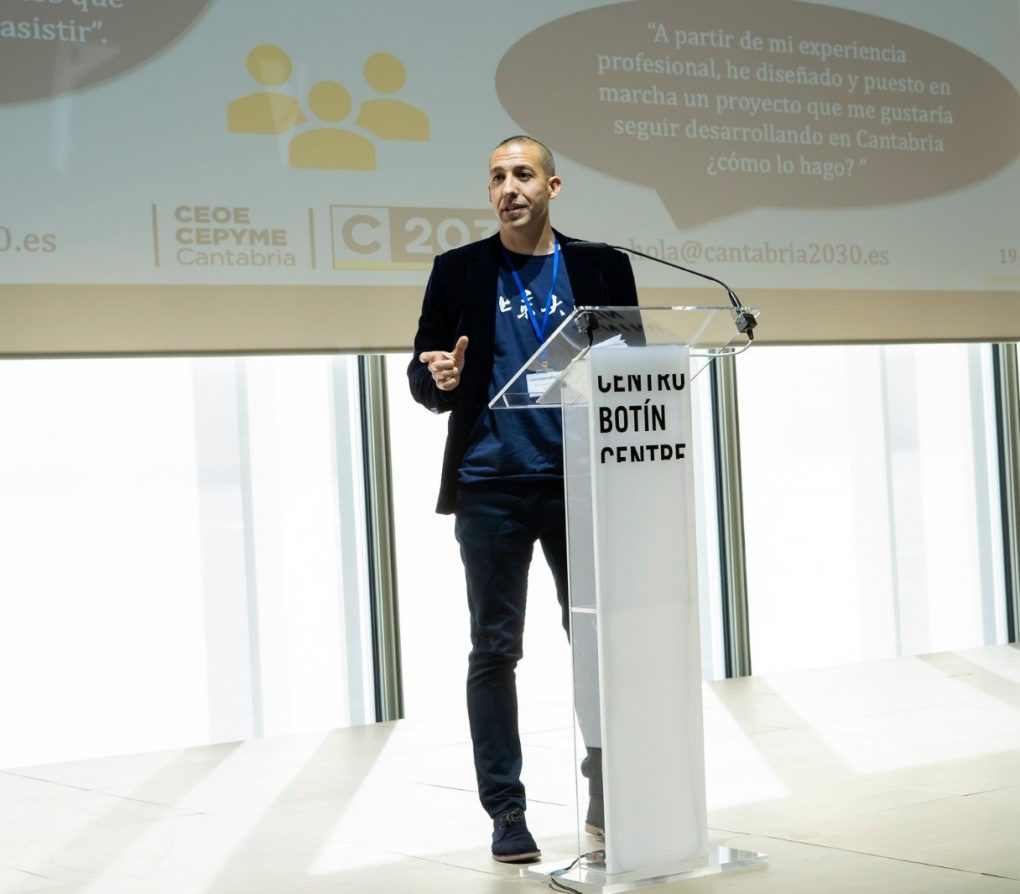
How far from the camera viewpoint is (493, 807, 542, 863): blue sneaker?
114 inches

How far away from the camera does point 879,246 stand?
5598 millimetres

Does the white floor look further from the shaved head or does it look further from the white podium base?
the shaved head

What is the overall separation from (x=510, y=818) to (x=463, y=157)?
258 centimetres

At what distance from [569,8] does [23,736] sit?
309cm

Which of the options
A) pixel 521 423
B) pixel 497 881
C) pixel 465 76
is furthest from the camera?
Result: pixel 465 76

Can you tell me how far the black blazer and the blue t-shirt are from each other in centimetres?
2

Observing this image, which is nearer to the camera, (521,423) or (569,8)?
(521,423)

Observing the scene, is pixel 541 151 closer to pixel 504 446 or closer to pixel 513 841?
pixel 504 446

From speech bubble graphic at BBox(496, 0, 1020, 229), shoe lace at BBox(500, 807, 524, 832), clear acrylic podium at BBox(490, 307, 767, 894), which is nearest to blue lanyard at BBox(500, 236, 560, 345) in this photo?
clear acrylic podium at BBox(490, 307, 767, 894)

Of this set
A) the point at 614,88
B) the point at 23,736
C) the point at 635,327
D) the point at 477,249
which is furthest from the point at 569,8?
the point at 23,736

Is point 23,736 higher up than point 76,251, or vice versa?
point 76,251

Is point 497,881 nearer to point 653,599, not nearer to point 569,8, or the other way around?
point 653,599

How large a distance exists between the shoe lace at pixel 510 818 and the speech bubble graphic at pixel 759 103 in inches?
108

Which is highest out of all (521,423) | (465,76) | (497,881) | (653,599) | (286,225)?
(465,76)
